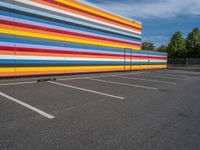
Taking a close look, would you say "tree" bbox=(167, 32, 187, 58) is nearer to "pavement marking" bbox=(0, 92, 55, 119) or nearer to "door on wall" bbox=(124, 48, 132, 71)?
"door on wall" bbox=(124, 48, 132, 71)

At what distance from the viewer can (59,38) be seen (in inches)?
453

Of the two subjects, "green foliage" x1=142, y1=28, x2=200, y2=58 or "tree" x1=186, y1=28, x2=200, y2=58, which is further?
"green foliage" x1=142, y1=28, x2=200, y2=58

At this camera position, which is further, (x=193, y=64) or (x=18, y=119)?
(x=193, y=64)

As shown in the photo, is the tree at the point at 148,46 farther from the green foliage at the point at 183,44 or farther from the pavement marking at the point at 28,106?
the pavement marking at the point at 28,106

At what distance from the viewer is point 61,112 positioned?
13.5 feet

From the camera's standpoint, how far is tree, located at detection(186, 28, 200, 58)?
4862 centimetres

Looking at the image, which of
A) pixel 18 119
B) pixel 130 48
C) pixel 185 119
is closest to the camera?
pixel 18 119

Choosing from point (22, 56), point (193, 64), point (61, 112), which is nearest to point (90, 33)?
point (22, 56)

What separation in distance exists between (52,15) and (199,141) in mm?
10597

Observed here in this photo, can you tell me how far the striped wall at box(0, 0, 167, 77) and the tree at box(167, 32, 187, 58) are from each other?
37.4 meters

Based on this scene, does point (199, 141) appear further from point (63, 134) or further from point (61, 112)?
point (61, 112)

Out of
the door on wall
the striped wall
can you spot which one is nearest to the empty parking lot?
the striped wall

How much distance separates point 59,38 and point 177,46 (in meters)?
47.8

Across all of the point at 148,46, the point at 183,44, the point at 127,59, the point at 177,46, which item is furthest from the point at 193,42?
the point at 127,59
